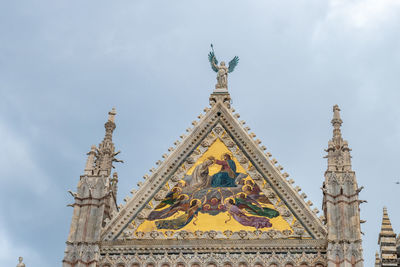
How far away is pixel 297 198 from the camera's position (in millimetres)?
21641

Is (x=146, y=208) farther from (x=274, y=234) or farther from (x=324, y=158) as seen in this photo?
(x=324, y=158)

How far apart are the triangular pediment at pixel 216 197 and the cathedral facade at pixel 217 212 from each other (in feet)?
0.08

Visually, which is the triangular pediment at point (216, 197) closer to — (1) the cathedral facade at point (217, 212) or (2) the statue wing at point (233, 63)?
(1) the cathedral facade at point (217, 212)

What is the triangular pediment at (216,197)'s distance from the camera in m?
21.1

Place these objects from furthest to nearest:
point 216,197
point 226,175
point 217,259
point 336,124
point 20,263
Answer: point 336,124 → point 226,175 → point 216,197 → point 20,263 → point 217,259

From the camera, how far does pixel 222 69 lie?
25.3m

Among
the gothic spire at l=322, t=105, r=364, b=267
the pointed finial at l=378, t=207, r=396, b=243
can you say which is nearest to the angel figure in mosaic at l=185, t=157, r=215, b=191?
the gothic spire at l=322, t=105, r=364, b=267

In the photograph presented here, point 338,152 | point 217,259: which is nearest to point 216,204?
point 217,259

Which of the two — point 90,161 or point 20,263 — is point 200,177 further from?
point 20,263

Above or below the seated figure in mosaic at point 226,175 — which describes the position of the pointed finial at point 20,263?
below

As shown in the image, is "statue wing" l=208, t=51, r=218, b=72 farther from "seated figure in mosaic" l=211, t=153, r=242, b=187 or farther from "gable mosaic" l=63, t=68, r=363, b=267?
"seated figure in mosaic" l=211, t=153, r=242, b=187

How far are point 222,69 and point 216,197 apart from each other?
491cm

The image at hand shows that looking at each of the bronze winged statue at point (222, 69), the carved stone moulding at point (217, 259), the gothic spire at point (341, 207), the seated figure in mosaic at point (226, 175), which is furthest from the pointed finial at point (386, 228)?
the bronze winged statue at point (222, 69)

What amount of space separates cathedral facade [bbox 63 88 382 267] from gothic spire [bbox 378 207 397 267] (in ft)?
0.10
